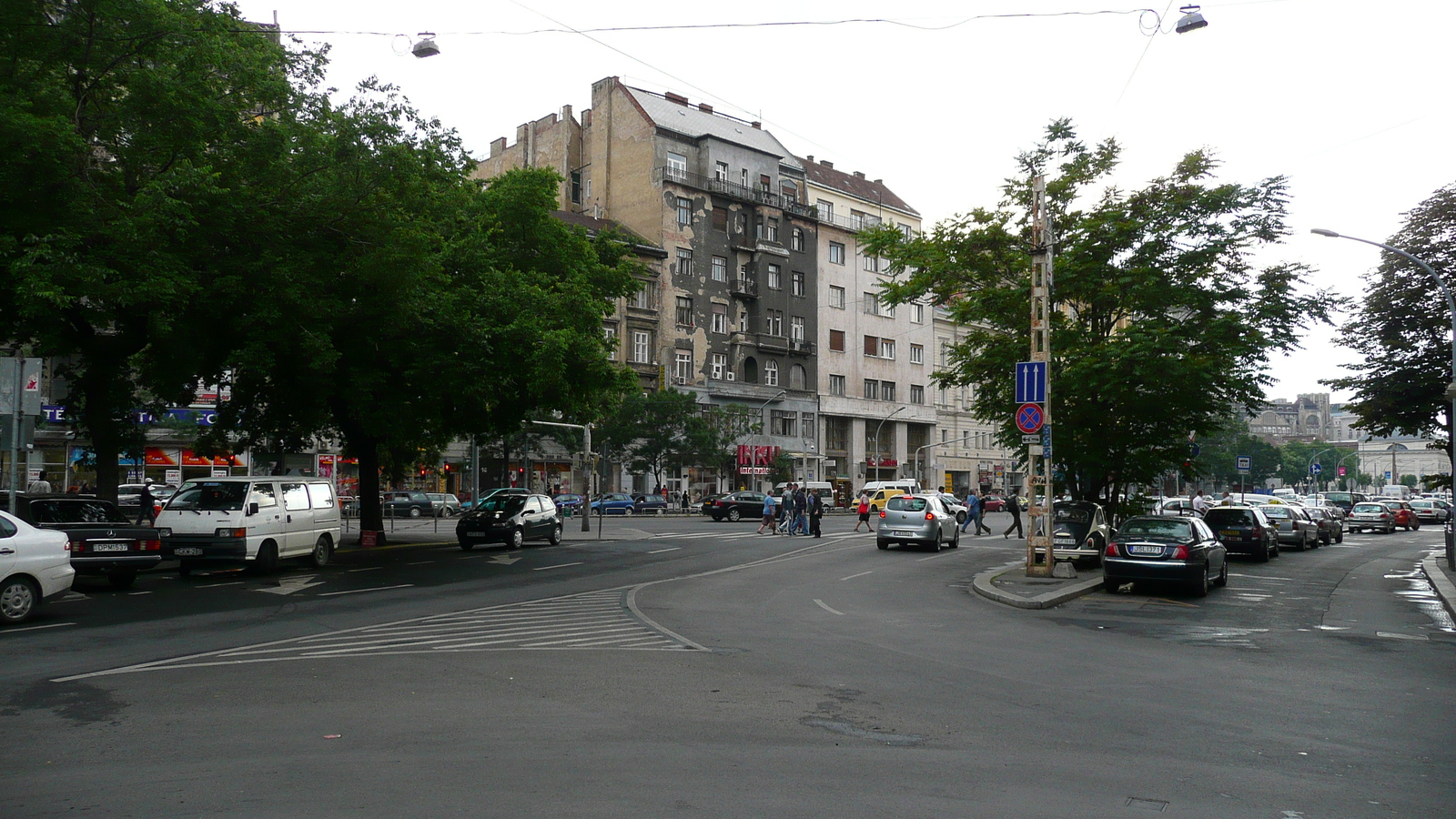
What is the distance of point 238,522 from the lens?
1948cm

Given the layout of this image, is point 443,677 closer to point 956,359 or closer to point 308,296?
point 308,296

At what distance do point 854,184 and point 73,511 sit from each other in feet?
244

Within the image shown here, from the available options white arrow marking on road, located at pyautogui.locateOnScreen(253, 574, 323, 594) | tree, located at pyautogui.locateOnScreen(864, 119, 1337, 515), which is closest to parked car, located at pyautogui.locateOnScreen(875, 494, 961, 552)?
tree, located at pyautogui.locateOnScreen(864, 119, 1337, 515)

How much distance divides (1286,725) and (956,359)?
790 inches

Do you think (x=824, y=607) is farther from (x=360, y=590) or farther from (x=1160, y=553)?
(x=360, y=590)

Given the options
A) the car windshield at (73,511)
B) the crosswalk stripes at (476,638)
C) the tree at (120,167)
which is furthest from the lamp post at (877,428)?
the crosswalk stripes at (476,638)

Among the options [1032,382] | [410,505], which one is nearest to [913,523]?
[1032,382]

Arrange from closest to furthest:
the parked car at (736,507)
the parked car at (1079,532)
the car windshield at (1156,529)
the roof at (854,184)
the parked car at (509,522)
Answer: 1. the car windshield at (1156,529)
2. the parked car at (1079,532)
3. the parked car at (509,522)
4. the parked car at (736,507)
5. the roof at (854,184)

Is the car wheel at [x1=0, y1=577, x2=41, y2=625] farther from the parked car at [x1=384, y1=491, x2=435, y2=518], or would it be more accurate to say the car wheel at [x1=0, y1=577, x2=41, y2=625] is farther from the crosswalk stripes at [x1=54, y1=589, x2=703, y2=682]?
the parked car at [x1=384, y1=491, x2=435, y2=518]

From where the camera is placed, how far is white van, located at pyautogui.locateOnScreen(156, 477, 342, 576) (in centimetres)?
1941

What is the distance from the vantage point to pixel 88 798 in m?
5.66

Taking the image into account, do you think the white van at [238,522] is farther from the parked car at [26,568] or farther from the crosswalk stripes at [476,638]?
the crosswalk stripes at [476,638]

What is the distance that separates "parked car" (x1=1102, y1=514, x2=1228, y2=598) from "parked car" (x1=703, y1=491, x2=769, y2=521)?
33.0 meters

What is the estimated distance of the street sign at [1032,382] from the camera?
20297 mm
